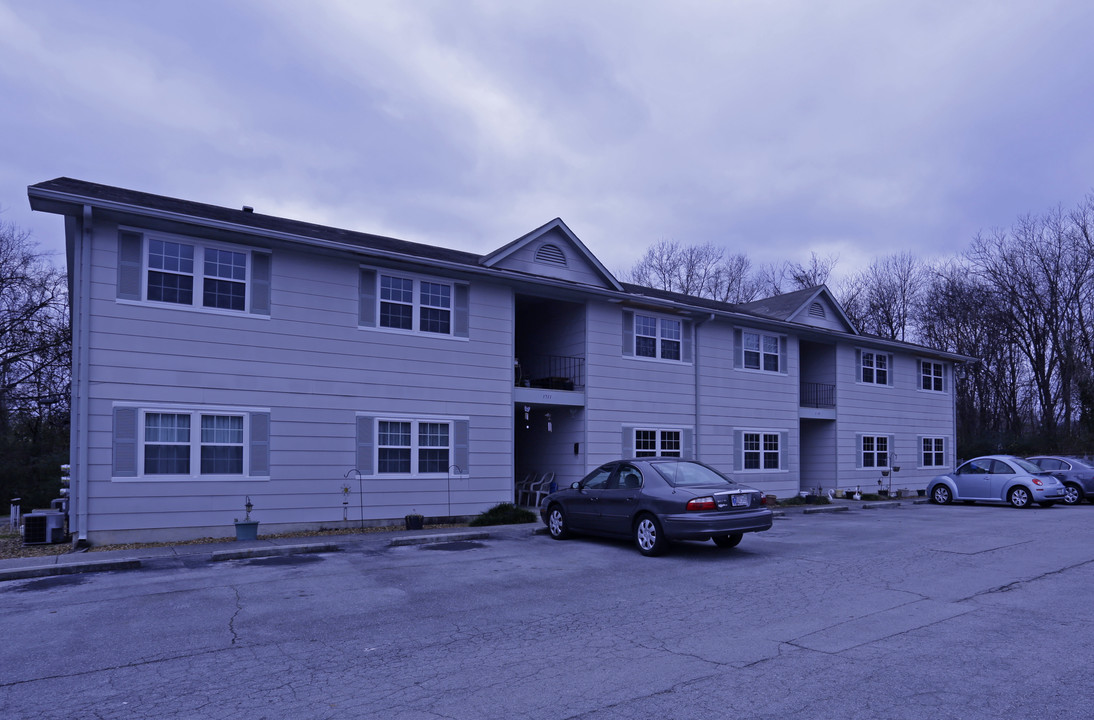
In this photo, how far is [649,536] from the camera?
12.0m

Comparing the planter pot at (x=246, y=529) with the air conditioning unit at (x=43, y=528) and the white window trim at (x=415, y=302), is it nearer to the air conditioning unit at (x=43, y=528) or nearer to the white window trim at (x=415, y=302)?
the air conditioning unit at (x=43, y=528)

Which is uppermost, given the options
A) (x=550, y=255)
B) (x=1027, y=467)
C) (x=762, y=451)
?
(x=550, y=255)

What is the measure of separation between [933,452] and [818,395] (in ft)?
23.2

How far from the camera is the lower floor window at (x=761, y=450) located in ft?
75.3

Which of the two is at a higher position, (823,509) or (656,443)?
(656,443)

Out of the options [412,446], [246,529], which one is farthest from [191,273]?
[412,446]

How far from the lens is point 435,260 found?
1623cm

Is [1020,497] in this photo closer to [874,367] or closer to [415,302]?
[874,367]

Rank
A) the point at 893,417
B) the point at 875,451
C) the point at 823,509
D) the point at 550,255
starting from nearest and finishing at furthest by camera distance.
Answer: the point at 550,255 < the point at 823,509 < the point at 875,451 < the point at 893,417

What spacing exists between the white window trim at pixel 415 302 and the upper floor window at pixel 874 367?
1662cm

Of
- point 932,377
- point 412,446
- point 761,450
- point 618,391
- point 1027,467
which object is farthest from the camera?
point 932,377

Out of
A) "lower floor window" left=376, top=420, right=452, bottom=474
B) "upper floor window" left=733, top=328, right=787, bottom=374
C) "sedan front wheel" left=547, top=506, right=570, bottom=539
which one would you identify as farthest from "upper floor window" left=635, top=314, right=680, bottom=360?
"sedan front wheel" left=547, top=506, right=570, bottom=539

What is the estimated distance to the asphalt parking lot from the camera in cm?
515

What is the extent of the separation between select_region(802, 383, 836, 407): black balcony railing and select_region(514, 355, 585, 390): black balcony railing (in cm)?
1051
